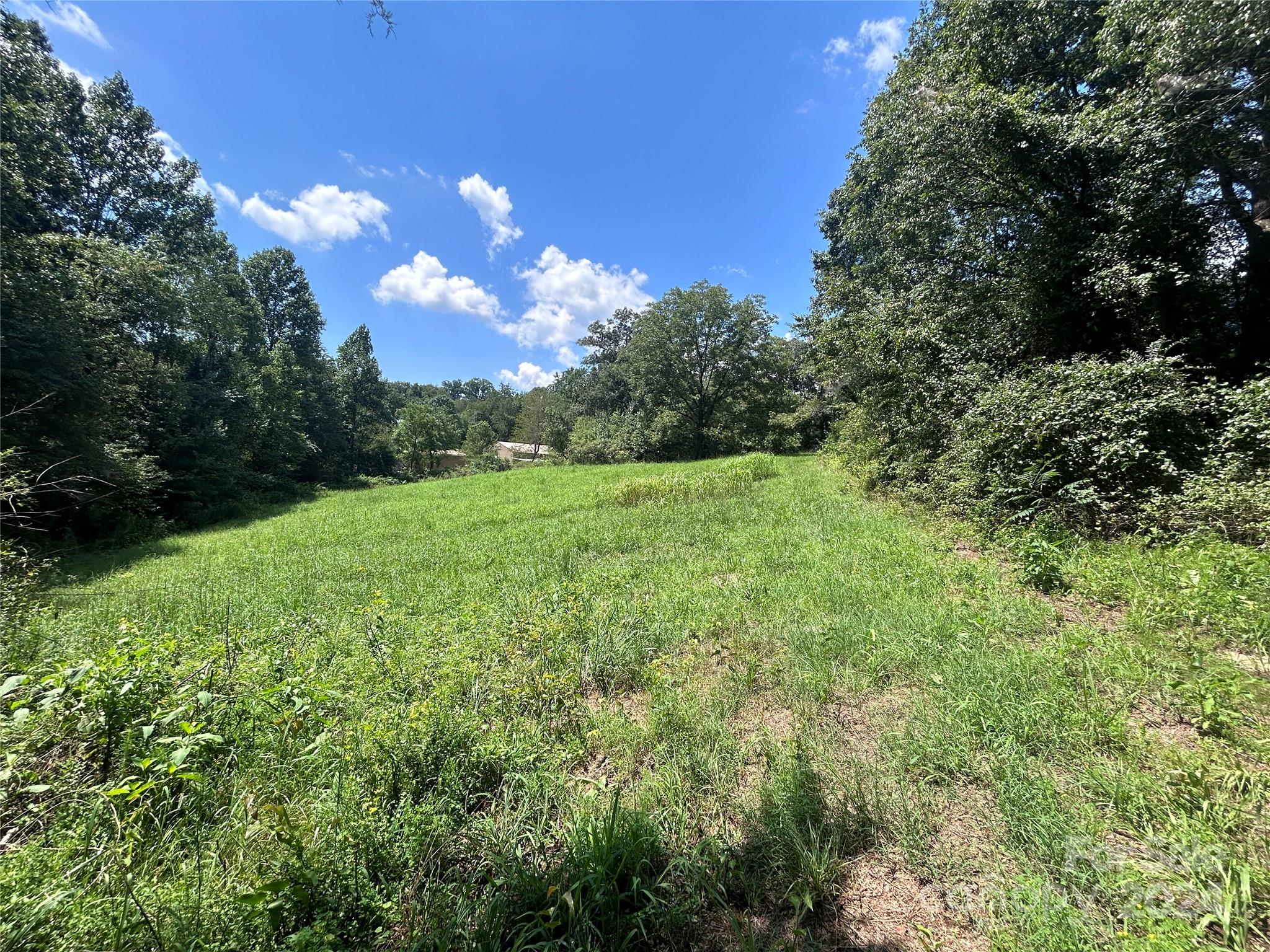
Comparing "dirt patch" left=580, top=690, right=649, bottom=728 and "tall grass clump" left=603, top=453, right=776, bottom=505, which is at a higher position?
"tall grass clump" left=603, top=453, right=776, bottom=505

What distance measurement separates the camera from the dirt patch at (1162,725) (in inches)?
99.3

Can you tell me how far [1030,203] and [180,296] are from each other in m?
26.9

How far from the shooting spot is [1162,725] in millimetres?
2664

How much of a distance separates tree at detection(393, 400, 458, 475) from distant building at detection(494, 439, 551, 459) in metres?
9.23

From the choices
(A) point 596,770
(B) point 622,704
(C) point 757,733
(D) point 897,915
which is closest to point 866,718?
(C) point 757,733

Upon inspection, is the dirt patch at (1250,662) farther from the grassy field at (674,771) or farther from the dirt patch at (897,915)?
the dirt patch at (897,915)

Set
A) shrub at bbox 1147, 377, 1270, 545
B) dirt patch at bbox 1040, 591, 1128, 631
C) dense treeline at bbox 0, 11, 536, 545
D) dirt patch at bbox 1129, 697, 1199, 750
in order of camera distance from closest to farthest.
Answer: dirt patch at bbox 1129, 697, 1199, 750
dirt patch at bbox 1040, 591, 1128, 631
shrub at bbox 1147, 377, 1270, 545
dense treeline at bbox 0, 11, 536, 545

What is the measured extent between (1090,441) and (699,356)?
30.1 metres

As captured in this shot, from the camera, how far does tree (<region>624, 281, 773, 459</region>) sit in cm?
3312

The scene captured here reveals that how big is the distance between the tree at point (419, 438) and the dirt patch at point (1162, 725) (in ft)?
151

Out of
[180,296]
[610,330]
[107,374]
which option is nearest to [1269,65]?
[107,374]

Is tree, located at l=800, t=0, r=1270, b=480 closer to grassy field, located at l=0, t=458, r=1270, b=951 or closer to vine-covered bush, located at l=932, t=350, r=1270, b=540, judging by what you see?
vine-covered bush, located at l=932, t=350, r=1270, b=540

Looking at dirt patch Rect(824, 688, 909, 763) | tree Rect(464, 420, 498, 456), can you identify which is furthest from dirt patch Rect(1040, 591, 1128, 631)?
tree Rect(464, 420, 498, 456)

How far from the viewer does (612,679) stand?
13.0 ft
